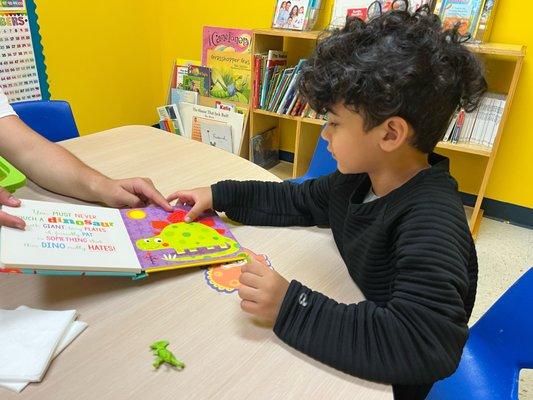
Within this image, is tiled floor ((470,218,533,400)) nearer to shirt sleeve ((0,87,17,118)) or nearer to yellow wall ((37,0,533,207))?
yellow wall ((37,0,533,207))

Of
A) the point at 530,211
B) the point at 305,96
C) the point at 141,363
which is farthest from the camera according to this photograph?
the point at 530,211

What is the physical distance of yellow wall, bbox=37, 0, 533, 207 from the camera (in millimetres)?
2256

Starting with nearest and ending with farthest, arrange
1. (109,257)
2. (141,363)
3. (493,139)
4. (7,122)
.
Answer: (141,363), (109,257), (7,122), (493,139)

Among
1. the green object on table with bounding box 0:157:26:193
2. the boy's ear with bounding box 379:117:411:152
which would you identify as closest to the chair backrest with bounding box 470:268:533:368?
the boy's ear with bounding box 379:117:411:152

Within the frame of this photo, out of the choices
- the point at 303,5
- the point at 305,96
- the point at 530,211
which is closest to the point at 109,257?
the point at 305,96

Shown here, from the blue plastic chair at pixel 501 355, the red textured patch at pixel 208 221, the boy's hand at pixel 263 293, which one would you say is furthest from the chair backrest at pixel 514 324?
the red textured patch at pixel 208 221

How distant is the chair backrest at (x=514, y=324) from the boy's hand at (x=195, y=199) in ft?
2.06

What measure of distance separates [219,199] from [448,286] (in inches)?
20.0

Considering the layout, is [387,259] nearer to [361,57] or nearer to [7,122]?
[361,57]

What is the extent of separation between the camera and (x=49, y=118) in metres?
1.53

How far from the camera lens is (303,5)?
2.47m

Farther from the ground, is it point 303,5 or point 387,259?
point 303,5

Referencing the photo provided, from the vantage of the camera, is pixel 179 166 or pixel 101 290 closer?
pixel 101 290

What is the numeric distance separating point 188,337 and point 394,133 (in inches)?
18.2
